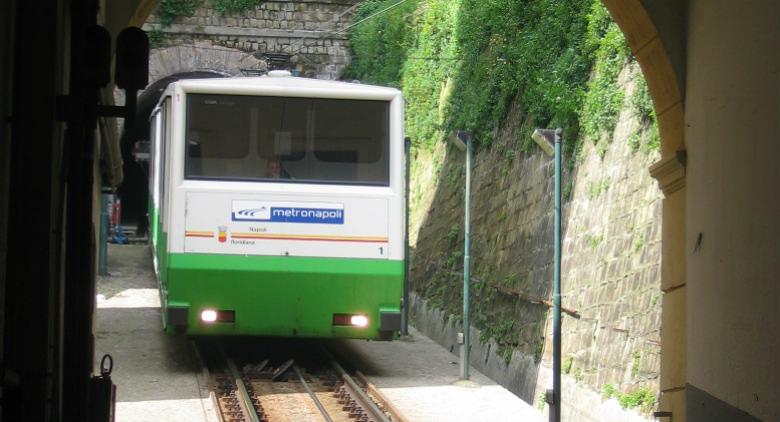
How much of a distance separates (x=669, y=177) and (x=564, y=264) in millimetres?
6124

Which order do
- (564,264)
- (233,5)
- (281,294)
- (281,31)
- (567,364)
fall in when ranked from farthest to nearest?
(281,31), (233,5), (564,264), (281,294), (567,364)

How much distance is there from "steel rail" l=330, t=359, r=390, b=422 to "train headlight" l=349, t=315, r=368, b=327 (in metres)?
0.65

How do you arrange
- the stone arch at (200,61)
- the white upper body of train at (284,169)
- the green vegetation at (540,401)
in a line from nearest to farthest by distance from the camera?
the green vegetation at (540,401) < the white upper body of train at (284,169) < the stone arch at (200,61)

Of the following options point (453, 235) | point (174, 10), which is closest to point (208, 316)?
point (453, 235)

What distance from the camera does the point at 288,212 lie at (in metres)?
14.1

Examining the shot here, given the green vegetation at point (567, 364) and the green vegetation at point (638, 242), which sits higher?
the green vegetation at point (638, 242)

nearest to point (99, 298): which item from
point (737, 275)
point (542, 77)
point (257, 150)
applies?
point (257, 150)

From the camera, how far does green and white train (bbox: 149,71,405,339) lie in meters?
13.9

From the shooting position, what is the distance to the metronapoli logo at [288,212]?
14.0 meters

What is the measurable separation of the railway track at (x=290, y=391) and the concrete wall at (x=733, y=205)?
4851mm

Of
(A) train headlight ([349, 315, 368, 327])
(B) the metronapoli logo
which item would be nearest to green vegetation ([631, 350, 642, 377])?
(A) train headlight ([349, 315, 368, 327])

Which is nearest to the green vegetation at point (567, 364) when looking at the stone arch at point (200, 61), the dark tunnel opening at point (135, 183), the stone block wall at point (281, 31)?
the stone arch at point (200, 61)

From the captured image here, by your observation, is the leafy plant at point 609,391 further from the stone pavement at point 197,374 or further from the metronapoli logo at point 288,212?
the metronapoli logo at point 288,212

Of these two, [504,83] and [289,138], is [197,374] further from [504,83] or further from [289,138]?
[504,83]
